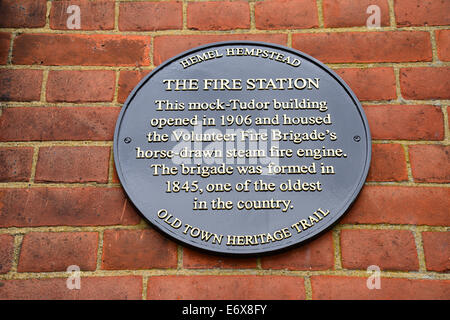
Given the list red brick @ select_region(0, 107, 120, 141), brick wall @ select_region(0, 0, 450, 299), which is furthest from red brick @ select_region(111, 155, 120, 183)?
red brick @ select_region(0, 107, 120, 141)

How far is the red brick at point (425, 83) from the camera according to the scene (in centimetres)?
169

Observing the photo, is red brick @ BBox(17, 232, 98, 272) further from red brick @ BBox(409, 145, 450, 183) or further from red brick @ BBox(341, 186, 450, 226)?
red brick @ BBox(409, 145, 450, 183)

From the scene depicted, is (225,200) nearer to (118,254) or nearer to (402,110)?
(118,254)

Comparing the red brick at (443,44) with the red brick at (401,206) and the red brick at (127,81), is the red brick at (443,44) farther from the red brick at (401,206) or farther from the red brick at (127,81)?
the red brick at (127,81)

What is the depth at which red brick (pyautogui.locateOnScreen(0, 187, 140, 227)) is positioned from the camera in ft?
5.08

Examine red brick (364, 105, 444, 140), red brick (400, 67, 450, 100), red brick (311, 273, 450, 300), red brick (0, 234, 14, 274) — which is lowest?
red brick (311, 273, 450, 300)

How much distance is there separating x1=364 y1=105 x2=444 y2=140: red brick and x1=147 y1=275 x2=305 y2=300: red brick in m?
0.61

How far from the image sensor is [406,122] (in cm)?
166

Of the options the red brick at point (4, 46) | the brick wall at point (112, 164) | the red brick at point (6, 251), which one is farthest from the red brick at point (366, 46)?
the red brick at point (6, 251)

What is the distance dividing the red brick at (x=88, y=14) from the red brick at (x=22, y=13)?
5 centimetres

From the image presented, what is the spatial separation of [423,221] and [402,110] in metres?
0.40

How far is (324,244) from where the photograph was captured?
1497 millimetres
